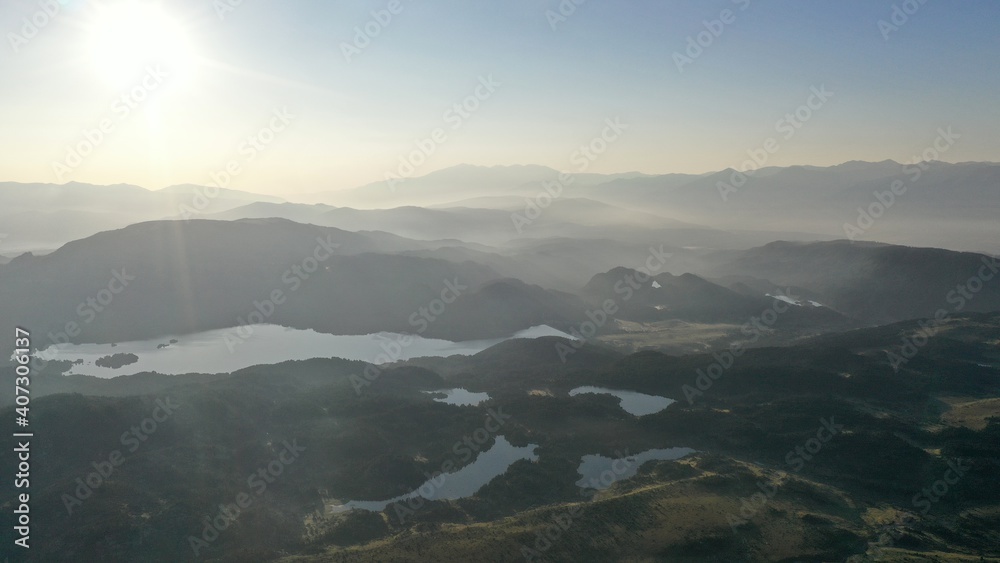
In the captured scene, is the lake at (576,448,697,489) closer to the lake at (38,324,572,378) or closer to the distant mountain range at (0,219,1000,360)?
the lake at (38,324,572,378)

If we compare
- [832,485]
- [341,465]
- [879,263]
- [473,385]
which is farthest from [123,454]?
[879,263]

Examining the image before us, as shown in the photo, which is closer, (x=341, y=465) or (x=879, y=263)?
(x=341, y=465)

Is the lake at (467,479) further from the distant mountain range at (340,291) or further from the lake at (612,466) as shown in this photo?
the distant mountain range at (340,291)

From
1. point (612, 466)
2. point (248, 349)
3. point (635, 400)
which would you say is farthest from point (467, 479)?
point (248, 349)

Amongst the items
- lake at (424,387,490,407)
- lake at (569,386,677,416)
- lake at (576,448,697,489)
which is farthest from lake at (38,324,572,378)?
lake at (576,448,697,489)

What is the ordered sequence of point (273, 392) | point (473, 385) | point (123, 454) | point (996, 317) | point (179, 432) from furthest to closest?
point (996, 317) < point (473, 385) < point (273, 392) < point (179, 432) < point (123, 454)

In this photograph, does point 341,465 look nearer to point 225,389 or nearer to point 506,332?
point 225,389
